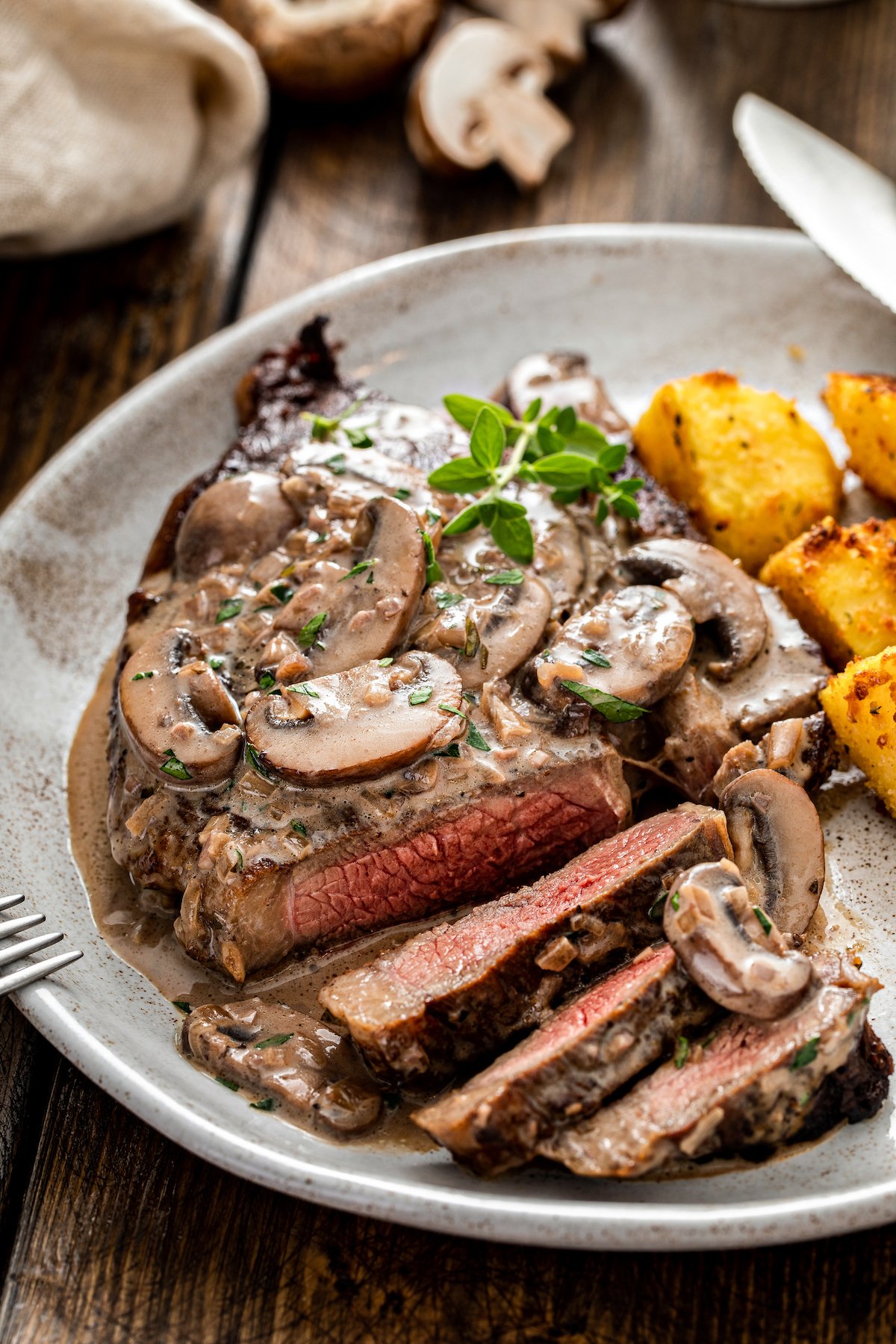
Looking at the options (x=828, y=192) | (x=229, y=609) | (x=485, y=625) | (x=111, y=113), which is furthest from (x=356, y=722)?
(x=111, y=113)

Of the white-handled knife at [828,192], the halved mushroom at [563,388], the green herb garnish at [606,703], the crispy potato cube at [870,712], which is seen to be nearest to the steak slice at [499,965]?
the green herb garnish at [606,703]

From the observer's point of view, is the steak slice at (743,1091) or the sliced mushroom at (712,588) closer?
the steak slice at (743,1091)

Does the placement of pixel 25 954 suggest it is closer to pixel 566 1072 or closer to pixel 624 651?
pixel 566 1072

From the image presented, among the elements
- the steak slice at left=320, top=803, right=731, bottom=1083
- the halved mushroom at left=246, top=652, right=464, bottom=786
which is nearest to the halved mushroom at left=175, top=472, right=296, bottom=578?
the halved mushroom at left=246, top=652, right=464, bottom=786

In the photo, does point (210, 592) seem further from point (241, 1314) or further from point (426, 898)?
point (241, 1314)

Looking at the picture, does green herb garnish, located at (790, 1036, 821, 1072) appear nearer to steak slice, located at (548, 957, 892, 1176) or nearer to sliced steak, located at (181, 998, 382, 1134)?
steak slice, located at (548, 957, 892, 1176)

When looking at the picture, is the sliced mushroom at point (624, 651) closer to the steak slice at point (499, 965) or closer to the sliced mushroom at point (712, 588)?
the sliced mushroom at point (712, 588)
